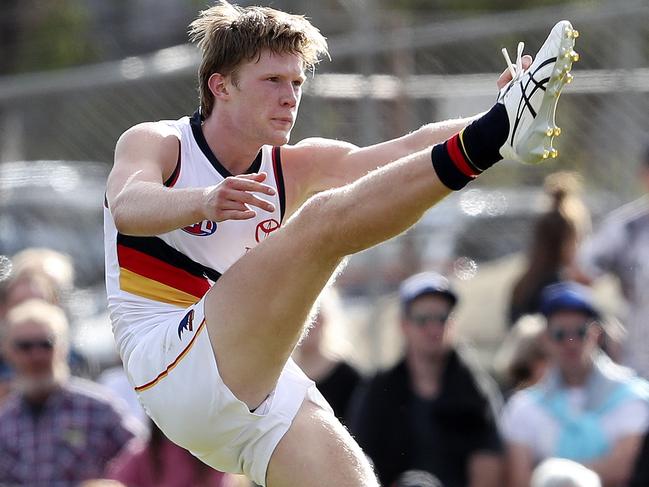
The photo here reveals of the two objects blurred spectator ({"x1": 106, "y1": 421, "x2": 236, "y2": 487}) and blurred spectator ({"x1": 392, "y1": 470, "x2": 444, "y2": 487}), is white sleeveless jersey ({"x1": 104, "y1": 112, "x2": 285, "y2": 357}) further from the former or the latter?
blurred spectator ({"x1": 106, "y1": 421, "x2": 236, "y2": 487})

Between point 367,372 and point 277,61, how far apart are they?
12.7 feet

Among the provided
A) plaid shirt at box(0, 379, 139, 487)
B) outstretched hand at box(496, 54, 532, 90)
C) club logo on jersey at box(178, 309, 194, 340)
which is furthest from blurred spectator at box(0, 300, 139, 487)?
outstretched hand at box(496, 54, 532, 90)

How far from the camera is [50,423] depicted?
7383mm

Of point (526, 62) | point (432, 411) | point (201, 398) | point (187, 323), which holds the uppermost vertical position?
point (526, 62)

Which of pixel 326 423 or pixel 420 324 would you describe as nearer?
pixel 326 423

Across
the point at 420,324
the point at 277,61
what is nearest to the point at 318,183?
the point at 277,61

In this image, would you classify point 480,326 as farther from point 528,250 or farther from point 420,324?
point 420,324

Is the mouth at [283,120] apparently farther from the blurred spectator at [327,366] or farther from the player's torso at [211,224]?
the blurred spectator at [327,366]

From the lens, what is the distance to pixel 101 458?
7.36 meters

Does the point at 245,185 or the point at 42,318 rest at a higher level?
the point at 245,185

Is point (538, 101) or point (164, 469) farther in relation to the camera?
point (164, 469)

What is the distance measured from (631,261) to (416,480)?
6.35ft

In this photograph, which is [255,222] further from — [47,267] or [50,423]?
[47,267]

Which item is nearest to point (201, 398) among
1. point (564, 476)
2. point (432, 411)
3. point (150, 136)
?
point (150, 136)
